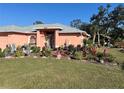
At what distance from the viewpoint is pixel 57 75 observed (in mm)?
16094

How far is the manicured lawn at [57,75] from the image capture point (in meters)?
14.2

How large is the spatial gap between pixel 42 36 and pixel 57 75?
16.2m

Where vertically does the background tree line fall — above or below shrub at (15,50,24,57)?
above

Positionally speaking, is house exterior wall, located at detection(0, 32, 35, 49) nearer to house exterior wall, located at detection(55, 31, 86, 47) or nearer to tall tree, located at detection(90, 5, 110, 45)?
house exterior wall, located at detection(55, 31, 86, 47)

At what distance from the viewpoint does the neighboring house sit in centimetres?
3141

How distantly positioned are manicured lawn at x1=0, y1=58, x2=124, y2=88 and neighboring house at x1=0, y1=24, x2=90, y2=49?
1109 cm

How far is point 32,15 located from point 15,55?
892 centimetres

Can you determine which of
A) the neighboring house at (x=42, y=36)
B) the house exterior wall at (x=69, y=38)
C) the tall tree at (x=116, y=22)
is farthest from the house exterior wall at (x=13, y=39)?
the tall tree at (x=116, y=22)

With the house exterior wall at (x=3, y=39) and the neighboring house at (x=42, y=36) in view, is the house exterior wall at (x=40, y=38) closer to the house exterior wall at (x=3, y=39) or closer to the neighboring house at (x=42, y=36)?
the neighboring house at (x=42, y=36)

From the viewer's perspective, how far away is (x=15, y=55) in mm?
23516

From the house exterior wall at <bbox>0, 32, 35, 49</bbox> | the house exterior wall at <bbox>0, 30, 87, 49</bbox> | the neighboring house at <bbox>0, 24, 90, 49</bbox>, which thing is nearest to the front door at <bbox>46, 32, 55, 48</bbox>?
the neighboring house at <bbox>0, 24, 90, 49</bbox>

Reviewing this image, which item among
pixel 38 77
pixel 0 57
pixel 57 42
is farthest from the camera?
pixel 57 42

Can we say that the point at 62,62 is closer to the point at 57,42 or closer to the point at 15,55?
the point at 15,55

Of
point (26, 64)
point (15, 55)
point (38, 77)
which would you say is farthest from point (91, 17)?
point (38, 77)
